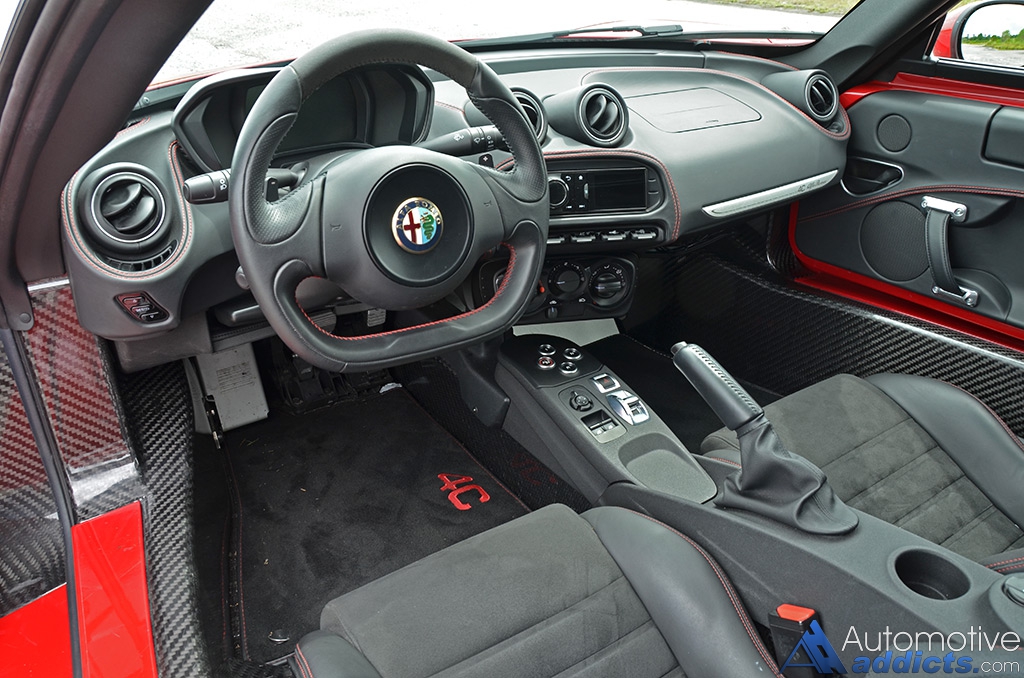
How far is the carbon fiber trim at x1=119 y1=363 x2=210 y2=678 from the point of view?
1387 mm

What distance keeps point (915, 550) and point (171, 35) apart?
121 cm

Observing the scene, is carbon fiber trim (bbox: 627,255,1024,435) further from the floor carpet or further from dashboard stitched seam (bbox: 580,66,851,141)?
the floor carpet

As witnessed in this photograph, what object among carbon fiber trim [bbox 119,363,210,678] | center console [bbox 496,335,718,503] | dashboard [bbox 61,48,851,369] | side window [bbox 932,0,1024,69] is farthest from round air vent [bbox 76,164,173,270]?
side window [bbox 932,0,1024,69]

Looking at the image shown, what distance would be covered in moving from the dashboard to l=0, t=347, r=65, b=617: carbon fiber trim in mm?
251

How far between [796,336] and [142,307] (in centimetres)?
186

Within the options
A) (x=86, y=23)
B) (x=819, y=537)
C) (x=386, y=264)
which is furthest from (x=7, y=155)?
(x=819, y=537)

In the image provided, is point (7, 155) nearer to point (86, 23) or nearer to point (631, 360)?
point (86, 23)

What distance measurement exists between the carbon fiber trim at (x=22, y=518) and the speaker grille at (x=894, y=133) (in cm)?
231

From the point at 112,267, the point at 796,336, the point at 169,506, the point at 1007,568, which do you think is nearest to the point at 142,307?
the point at 112,267

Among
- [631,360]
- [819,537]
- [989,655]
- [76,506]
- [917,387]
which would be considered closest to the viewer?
[989,655]

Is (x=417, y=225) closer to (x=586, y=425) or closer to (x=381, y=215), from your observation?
(x=381, y=215)

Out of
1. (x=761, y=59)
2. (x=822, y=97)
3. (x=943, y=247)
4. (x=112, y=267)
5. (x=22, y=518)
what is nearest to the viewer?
(x=112, y=267)

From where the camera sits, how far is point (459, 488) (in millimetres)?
2293

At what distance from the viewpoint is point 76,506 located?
1596mm
